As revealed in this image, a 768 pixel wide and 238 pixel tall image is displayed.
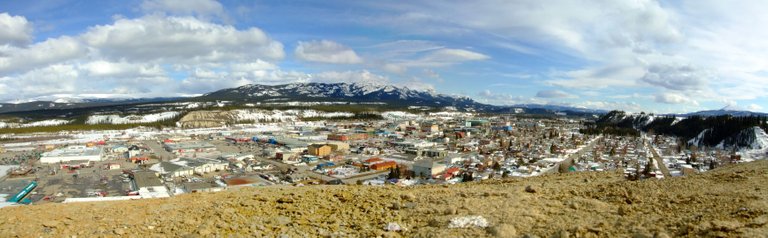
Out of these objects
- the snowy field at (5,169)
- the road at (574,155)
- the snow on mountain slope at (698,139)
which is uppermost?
the snow on mountain slope at (698,139)

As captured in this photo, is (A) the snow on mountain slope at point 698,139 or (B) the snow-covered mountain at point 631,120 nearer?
(A) the snow on mountain slope at point 698,139

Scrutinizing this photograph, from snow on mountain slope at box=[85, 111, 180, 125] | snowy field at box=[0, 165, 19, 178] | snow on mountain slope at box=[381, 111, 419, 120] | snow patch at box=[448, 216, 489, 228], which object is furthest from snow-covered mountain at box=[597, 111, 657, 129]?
snow on mountain slope at box=[85, 111, 180, 125]

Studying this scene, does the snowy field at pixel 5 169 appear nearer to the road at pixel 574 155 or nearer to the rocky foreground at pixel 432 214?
the rocky foreground at pixel 432 214

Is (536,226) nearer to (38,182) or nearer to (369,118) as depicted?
(38,182)

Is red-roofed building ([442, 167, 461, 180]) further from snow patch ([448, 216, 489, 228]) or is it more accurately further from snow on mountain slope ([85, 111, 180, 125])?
snow on mountain slope ([85, 111, 180, 125])

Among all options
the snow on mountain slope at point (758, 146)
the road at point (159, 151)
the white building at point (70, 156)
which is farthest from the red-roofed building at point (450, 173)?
the white building at point (70, 156)

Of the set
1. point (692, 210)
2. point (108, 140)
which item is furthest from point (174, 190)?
point (108, 140)

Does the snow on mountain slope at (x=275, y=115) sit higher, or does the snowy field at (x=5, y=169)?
the snow on mountain slope at (x=275, y=115)
